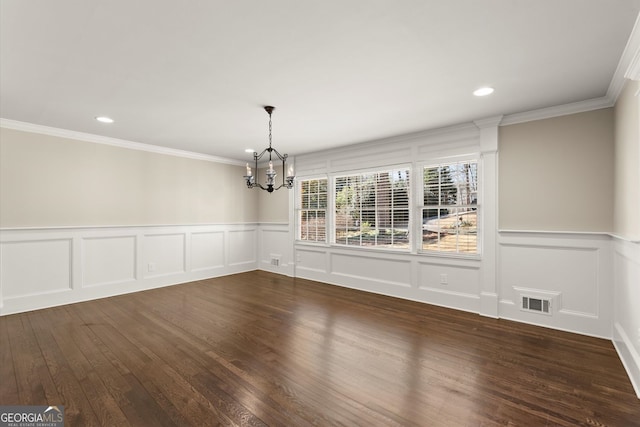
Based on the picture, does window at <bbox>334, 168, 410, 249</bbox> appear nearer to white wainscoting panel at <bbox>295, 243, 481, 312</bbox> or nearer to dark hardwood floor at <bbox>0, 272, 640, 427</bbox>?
white wainscoting panel at <bbox>295, 243, 481, 312</bbox>

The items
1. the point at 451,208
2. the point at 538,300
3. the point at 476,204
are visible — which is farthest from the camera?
the point at 451,208

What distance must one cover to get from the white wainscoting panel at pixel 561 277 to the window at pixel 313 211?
10.3 ft

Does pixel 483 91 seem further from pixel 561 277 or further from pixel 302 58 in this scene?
pixel 561 277

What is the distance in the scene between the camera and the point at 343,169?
548 cm

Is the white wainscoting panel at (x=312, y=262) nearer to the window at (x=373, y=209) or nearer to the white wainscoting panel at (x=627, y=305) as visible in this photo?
the window at (x=373, y=209)

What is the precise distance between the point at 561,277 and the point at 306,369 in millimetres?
3079

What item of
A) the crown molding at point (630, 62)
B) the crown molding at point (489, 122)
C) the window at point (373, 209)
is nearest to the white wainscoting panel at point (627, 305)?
the crown molding at point (630, 62)

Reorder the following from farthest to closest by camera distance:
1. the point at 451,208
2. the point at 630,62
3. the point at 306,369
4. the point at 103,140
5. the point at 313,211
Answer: the point at 313,211, the point at 103,140, the point at 451,208, the point at 306,369, the point at 630,62

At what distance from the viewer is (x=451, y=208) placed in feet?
13.8

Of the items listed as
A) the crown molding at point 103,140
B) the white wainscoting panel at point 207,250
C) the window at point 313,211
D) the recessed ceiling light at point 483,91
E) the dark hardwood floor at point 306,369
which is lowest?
the dark hardwood floor at point 306,369

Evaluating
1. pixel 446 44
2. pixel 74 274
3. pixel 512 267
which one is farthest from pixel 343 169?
pixel 74 274

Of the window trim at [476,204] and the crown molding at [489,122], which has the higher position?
the crown molding at [489,122]

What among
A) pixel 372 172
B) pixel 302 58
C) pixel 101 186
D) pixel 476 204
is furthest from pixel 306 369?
pixel 101 186

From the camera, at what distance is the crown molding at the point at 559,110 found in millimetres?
3152
